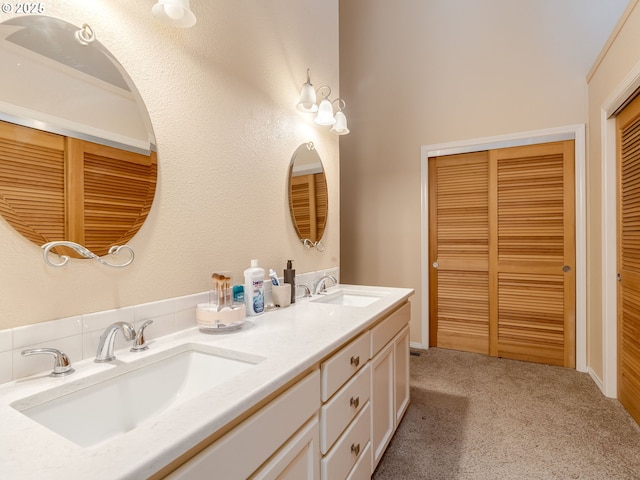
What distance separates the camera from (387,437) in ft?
5.73

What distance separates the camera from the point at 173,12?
1.09m

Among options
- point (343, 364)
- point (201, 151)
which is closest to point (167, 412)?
point (343, 364)

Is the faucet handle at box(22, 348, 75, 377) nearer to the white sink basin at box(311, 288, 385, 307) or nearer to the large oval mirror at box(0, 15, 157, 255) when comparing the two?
the large oval mirror at box(0, 15, 157, 255)

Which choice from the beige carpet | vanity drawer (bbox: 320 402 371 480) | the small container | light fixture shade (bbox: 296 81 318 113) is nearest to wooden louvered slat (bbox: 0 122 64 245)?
the small container

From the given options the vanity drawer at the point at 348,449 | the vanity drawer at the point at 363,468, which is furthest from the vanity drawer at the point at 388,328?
the vanity drawer at the point at 363,468

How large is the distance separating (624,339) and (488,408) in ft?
3.26

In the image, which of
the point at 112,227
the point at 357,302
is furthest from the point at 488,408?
the point at 112,227

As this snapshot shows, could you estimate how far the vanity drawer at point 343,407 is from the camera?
3.60 feet

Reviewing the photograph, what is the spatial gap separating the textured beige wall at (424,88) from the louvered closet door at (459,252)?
0.63 ft

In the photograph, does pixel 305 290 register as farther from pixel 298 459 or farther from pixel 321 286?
pixel 298 459

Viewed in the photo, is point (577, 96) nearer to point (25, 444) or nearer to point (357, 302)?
point (357, 302)

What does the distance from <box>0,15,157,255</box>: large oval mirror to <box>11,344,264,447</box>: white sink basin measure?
0.39 meters

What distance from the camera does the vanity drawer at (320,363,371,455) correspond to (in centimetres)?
110

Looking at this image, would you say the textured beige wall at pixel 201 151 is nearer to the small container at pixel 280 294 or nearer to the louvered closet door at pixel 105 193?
the louvered closet door at pixel 105 193
